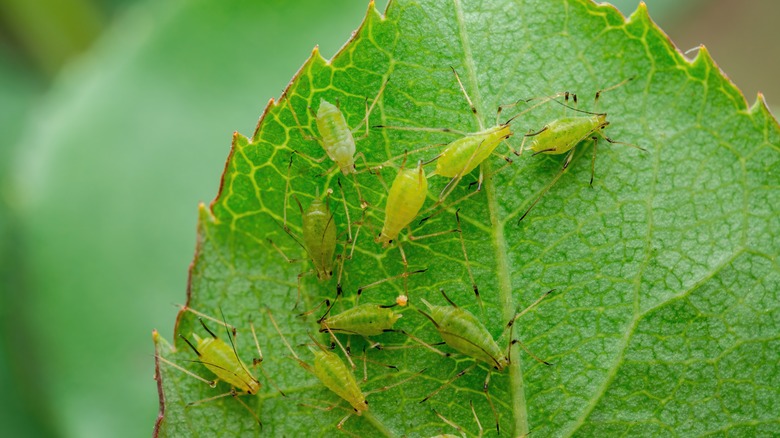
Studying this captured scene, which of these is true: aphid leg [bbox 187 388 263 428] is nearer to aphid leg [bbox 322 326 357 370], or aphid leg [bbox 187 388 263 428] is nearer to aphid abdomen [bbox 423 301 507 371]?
aphid leg [bbox 322 326 357 370]

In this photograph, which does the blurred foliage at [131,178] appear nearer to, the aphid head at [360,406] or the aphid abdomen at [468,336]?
the aphid head at [360,406]

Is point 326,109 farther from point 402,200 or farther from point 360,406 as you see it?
point 360,406

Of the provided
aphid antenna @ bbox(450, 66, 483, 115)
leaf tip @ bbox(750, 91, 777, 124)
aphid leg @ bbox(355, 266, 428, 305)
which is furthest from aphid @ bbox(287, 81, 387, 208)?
leaf tip @ bbox(750, 91, 777, 124)

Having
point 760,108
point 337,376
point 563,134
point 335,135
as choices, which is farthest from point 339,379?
point 760,108

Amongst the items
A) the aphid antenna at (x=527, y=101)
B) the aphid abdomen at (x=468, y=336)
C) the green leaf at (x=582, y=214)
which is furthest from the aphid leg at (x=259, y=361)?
the aphid antenna at (x=527, y=101)

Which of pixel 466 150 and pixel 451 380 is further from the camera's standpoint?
pixel 451 380
